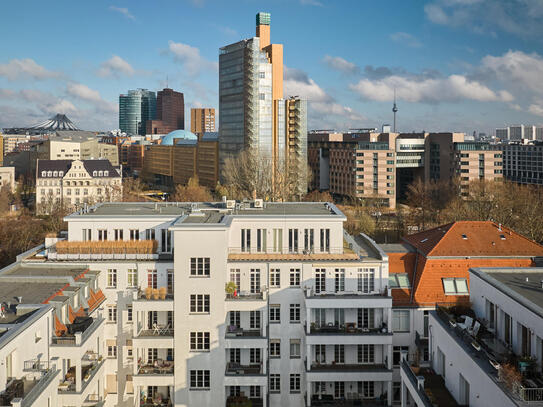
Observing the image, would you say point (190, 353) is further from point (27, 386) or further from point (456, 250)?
point (456, 250)

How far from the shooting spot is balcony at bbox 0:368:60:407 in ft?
74.7

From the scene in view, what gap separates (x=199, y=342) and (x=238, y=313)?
3.01 metres

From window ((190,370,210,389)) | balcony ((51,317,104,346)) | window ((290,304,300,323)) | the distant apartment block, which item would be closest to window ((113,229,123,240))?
balcony ((51,317,104,346))

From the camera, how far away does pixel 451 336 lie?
985 inches

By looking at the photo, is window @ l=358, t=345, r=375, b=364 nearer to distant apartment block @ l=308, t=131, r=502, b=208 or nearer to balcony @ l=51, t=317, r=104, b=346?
balcony @ l=51, t=317, r=104, b=346

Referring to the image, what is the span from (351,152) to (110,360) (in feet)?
363

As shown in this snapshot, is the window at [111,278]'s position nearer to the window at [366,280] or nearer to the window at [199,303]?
the window at [199,303]

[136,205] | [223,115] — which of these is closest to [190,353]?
[136,205]

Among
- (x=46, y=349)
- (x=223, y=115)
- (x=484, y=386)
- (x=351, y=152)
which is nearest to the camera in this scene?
(x=484, y=386)

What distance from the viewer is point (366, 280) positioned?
121 feet

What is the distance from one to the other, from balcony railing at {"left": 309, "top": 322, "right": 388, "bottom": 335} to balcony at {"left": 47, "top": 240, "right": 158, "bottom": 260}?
36.7 ft

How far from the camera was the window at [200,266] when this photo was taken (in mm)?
35062

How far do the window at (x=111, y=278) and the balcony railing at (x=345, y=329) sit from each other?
504 inches

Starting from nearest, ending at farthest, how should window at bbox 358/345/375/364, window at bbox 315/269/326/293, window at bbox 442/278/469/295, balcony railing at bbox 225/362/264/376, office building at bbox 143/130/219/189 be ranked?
balcony railing at bbox 225/362/264/376 < window at bbox 358/345/375/364 < window at bbox 315/269/326/293 < window at bbox 442/278/469/295 < office building at bbox 143/130/219/189
